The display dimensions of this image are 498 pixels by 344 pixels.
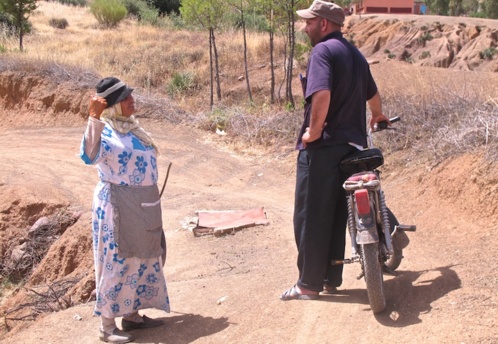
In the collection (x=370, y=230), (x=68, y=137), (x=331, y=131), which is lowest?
(x=68, y=137)

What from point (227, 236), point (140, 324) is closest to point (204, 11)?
point (227, 236)

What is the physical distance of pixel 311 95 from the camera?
3994mm

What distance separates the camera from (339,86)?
4086 millimetres

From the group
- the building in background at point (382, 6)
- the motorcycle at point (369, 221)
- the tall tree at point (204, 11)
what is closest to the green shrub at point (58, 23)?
the building in background at point (382, 6)

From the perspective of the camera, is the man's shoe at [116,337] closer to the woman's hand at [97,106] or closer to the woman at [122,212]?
the woman at [122,212]

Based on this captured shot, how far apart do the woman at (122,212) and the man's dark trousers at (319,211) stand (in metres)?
1.02

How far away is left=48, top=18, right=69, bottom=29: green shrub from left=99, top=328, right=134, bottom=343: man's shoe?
30.5 meters

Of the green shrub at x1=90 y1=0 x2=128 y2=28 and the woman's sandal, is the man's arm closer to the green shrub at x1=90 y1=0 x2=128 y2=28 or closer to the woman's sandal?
the woman's sandal

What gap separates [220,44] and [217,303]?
19.1 metres

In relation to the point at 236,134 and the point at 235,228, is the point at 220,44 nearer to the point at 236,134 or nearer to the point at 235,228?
the point at 236,134

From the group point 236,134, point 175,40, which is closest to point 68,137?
point 236,134

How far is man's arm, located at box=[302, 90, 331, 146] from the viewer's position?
3.95 m

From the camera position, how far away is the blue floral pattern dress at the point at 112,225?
431cm

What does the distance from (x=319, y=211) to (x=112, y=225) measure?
1378mm
